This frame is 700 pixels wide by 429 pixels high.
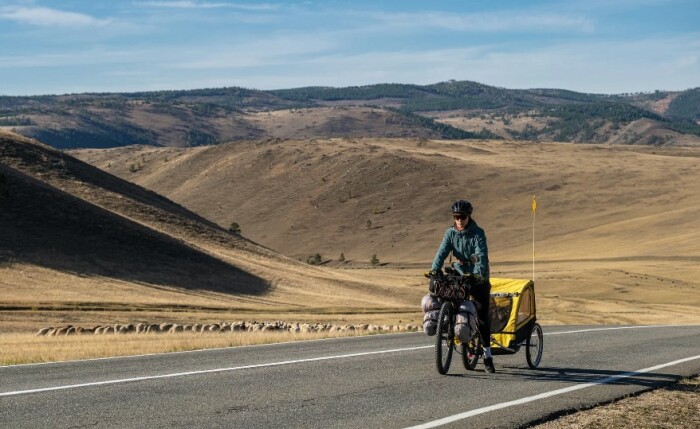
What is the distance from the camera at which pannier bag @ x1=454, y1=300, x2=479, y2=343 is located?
474 inches

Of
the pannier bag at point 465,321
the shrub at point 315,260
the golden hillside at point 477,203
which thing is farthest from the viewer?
the shrub at point 315,260

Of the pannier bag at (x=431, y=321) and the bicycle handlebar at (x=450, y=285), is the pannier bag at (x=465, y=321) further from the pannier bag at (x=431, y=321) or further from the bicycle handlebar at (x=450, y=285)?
the pannier bag at (x=431, y=321)

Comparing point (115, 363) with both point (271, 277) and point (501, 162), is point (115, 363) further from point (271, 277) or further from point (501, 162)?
point (501, 162)

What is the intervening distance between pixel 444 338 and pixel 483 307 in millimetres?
694

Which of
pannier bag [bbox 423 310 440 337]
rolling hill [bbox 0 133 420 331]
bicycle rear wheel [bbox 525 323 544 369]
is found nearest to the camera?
pannier bag [bbox 423 310 440 337]

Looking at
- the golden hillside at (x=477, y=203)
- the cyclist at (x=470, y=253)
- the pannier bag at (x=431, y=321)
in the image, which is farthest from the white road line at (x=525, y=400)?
the golden hillside at (x=477, y=203)

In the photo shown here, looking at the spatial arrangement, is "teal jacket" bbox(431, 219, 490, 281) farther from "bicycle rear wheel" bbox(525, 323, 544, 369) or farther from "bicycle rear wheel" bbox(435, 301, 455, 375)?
"bicycle rear wheel" bbox(525, 323, 544, 369)

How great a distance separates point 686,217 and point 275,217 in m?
55.4

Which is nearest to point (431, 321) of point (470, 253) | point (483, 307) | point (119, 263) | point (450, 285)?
point (450, 285)

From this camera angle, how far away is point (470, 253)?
12.6m

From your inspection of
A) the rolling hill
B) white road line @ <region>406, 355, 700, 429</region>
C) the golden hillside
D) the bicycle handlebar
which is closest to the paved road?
white road line @ <region>406, 355, 700, 429</region>

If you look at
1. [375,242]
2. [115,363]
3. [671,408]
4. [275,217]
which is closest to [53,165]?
[375,242]

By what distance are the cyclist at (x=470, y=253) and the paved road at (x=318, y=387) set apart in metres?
0.75

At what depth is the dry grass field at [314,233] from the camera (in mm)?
44781
